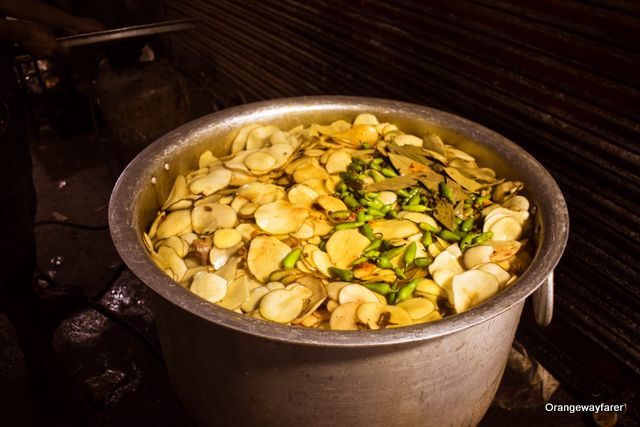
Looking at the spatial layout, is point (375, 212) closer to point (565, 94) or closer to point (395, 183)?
point (395, 183)

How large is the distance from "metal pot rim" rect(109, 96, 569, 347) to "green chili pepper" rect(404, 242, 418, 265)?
33 centimetres

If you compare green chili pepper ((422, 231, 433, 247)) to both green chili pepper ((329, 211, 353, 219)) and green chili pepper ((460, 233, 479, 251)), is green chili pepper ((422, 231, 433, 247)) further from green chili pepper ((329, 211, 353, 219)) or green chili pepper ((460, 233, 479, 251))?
green chili pepper ((329, 211, 353, 219))

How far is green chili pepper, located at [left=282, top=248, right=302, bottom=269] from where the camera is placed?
5.22 feet

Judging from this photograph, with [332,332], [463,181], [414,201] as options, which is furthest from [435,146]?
[332,332]

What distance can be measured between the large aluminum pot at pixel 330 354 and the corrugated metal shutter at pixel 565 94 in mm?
365

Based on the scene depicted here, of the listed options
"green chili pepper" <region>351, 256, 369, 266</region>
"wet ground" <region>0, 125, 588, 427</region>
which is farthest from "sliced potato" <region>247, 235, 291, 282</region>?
"wet ground" <region>0, 125, 588, 427</region>

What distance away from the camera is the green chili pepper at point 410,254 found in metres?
1.61

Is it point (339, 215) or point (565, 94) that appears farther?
point (565, 94)

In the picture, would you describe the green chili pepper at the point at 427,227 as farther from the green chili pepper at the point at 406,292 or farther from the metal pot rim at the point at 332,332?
the metal pot rim at the point at 332,332

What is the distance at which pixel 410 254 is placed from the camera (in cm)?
161

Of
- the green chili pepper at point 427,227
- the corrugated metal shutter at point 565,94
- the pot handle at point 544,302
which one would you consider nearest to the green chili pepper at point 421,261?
the green chili pepper at point 427,227

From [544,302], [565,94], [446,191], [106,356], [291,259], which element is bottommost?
[106,356]

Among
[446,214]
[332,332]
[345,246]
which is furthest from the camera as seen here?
[446,214]

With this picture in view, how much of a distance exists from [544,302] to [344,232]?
699mm
